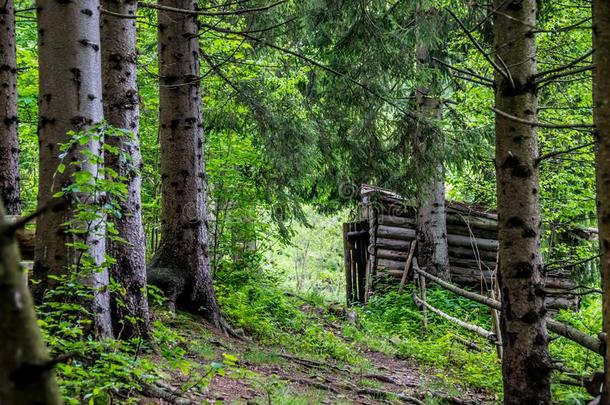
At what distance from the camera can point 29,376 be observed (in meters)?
1.07

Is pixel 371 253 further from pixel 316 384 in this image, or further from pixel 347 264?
pixel 316 384

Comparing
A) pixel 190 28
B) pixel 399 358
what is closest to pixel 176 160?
pixel 190 28

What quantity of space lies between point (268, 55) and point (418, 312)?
637 cm

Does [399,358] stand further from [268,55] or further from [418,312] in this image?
[268,55]

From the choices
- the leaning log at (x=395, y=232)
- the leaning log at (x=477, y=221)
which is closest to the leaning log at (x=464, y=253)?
the leaning log at (x=477, y=221)

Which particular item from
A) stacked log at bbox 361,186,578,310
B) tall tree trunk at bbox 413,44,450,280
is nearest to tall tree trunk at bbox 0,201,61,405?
tall tree trunk at bbox 413,44,450,280

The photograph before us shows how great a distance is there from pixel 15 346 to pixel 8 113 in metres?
7.05

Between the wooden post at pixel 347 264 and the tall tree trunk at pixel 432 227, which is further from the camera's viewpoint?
the wooden post at pixel 347 264

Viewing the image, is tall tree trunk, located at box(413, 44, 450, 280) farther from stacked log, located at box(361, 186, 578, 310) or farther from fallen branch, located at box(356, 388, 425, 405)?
fallen branch, located at box(356, 388, 425, 405)

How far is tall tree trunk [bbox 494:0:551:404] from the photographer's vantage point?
154 inches

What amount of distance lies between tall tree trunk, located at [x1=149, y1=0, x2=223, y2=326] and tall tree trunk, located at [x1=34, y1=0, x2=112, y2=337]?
11.4 feet

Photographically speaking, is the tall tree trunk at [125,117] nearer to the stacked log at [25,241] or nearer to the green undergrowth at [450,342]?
the stacked log at [25,241]

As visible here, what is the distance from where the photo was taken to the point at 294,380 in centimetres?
582

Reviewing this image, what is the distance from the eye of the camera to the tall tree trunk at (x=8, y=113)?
6.99 metres
